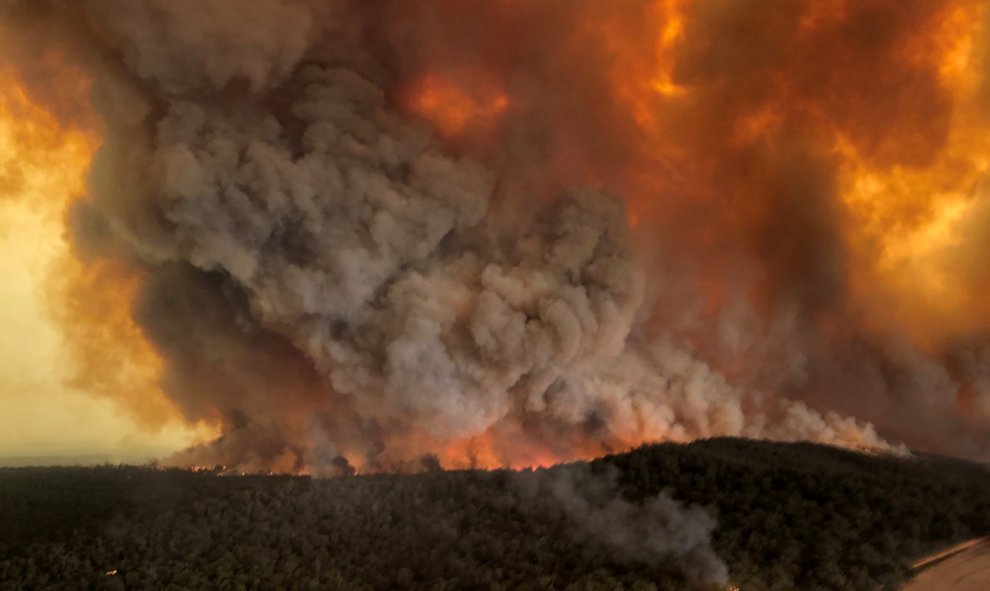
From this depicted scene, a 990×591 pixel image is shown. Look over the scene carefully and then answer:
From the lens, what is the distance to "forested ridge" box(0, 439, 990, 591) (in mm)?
12586

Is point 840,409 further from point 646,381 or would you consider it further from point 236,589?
point 236,589

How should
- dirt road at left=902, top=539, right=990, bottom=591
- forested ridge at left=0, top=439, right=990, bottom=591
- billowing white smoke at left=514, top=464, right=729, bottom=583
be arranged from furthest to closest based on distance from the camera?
1. billowing white smoke at left=514, top=464, right=729, bottom=583
2. dirt road at left=902, top=539, right=990, bottom=591
3. forested ridge at left=0, top=439, right=990, bottom=591

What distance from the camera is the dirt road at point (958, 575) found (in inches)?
502

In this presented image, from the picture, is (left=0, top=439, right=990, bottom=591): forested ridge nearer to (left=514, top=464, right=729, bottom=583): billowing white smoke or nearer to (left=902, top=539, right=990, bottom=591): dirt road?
(left=514, top=464, right=729, bottom=583): billowing white smoke

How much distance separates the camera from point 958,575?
13.0 metres

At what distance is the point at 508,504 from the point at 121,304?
1650 centimetres

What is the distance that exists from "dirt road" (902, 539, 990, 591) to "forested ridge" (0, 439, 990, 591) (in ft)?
1.08

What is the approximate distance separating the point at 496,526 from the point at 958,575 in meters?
8.55

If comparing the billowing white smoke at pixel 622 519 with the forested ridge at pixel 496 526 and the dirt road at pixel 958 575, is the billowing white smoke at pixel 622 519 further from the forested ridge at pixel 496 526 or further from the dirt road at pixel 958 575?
the dirt road at pixel 958 575

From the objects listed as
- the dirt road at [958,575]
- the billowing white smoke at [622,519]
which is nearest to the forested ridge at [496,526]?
the billowing white smoke at [622,519]

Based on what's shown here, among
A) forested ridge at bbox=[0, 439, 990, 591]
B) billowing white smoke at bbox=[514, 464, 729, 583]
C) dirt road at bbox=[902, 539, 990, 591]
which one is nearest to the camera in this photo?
forested ridge at bbox=[0, 439, 990, 591]

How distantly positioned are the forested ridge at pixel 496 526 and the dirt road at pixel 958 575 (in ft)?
1.08

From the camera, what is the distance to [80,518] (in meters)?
14.6

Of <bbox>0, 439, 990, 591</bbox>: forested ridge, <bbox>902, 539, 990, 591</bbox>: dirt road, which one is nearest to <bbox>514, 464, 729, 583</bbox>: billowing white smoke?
<bbox>0, 439, 990, 591</bbox>: forested ridge
